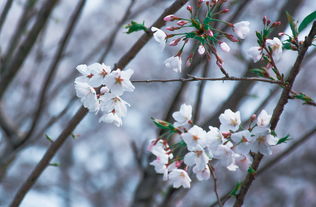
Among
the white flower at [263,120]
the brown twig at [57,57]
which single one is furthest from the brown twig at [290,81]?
the brown twig at [57,57]

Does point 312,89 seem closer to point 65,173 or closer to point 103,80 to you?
point 65,173

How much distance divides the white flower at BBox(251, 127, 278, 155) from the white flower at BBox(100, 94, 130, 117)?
1.12 ft

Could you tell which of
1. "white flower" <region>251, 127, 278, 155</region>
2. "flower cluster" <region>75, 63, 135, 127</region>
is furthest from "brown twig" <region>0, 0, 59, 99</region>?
"white flower" <region>251, 127, 278, 155</region>

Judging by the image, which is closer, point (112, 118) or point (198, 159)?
point (198, 159)

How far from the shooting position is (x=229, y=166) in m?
1.09

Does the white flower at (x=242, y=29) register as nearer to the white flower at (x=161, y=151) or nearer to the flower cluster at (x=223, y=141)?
the flower cluster at (x=223, y=141)

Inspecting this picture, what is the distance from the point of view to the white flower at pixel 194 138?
991mm

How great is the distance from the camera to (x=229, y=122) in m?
1.07

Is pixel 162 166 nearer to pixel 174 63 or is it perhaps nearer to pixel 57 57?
pixel 174 63

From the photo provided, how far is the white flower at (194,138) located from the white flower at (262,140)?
0.12 m

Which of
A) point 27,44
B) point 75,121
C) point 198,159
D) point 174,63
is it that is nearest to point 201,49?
point 174,63

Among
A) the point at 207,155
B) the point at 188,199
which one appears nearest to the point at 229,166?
the point at 207,155

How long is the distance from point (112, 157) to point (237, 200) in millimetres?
7623

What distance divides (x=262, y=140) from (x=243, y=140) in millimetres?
44
